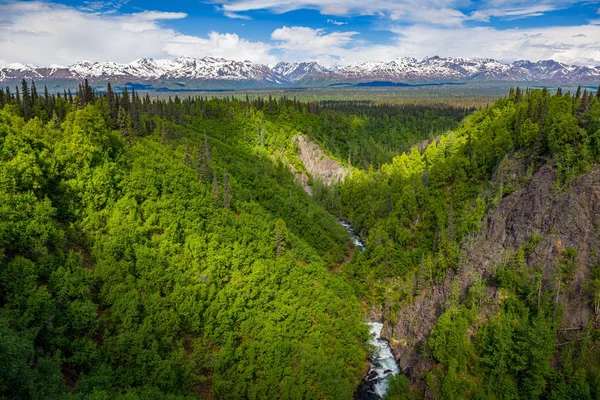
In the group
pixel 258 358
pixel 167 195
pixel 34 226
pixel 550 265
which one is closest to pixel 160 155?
pixel 167 195

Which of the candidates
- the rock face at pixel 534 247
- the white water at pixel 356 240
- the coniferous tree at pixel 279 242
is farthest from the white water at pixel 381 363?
the white water at pixel 356 240

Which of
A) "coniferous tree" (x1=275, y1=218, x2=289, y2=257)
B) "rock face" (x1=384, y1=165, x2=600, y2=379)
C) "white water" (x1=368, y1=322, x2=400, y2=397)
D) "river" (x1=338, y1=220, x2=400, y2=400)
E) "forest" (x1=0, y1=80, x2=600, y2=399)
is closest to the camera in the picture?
"forest" (x1=0, y1=80, x2=600, y2=399)

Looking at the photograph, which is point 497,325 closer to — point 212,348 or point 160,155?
point 212,348

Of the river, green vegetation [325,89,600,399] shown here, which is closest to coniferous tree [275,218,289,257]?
green vegetation [325,89,600,399]

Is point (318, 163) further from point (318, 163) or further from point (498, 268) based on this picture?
point (498, 268)

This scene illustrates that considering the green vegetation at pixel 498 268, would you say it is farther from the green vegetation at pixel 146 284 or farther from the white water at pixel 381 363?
the green vegetation at pixel 146 284

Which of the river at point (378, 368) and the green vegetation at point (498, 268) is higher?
the green vegetation at point (498, 268)

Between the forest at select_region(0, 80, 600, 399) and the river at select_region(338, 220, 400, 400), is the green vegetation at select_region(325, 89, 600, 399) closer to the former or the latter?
the forest at select_region(0, 80, 600, 399)
